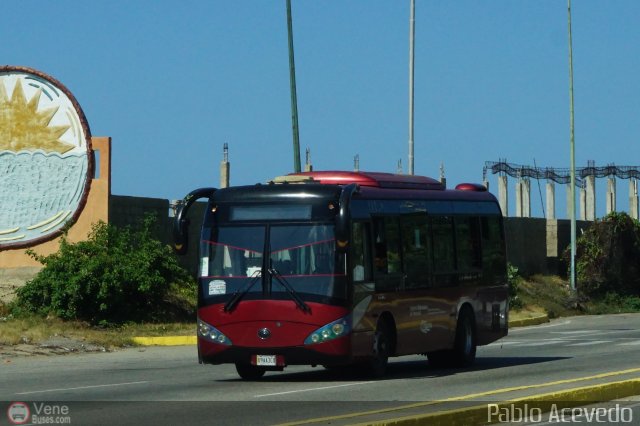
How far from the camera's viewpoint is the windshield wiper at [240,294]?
1884cm

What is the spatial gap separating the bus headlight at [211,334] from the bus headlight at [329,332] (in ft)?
4.10

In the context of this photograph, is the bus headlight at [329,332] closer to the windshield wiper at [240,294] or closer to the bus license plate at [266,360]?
the bus license plate at [266,360]

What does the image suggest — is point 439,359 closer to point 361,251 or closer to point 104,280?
point 361,251

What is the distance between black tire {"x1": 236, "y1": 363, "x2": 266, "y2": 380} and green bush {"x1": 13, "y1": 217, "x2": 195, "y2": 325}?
448 inches

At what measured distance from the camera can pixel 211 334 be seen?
62.4 feet

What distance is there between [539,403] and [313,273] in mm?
5135

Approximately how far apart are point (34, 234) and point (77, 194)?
1.54m

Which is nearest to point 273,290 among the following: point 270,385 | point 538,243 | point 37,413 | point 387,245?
point 270,385

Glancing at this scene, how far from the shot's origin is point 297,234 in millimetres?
18938

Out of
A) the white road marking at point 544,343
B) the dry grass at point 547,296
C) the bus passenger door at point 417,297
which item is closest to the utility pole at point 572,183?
the dry grass at point 547,296

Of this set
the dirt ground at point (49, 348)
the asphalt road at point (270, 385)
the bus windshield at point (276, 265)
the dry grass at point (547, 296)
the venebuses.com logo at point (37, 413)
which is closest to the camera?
the venebuses.com logo at point (37, 413)

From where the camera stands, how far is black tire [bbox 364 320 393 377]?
19500mm

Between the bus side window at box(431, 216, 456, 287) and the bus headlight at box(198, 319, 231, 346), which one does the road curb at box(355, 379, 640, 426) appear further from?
the bus side window at box(431, 216, 456, 287)

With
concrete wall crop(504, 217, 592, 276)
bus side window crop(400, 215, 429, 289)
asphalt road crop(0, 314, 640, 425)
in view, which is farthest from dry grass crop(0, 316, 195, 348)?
concrete wall crop(504, 217, 592, 276)
